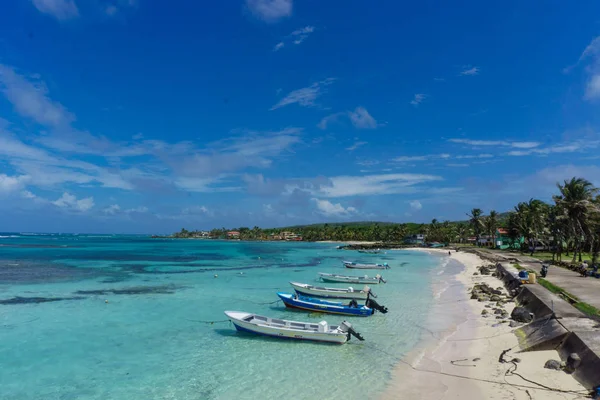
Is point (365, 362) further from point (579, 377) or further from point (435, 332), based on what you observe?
point (579, 377)

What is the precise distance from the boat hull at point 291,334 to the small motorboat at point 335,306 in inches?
224

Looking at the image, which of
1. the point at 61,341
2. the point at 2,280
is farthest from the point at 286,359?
the point at 2,280

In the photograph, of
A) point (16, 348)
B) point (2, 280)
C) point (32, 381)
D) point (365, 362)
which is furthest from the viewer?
point (2, 280)

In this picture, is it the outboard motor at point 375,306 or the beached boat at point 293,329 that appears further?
the outboard motor at point 375,306

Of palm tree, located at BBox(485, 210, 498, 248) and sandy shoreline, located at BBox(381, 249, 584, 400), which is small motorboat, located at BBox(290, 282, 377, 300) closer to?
sandy shoreline, located at BBox(381, 249, 584, 400)

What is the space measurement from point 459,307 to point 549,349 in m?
10.9

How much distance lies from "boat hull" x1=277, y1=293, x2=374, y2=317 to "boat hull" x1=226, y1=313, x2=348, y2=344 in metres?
5.66

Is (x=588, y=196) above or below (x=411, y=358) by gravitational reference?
above

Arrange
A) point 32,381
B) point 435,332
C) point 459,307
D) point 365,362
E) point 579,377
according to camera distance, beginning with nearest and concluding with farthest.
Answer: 1. point 579,377
2. point 32,381
3. point 365,362
4. point 435,332
5. point 459,307

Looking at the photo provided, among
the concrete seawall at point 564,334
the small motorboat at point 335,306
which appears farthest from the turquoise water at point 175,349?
the concrete seawall at point 564,334

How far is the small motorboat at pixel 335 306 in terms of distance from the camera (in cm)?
2345

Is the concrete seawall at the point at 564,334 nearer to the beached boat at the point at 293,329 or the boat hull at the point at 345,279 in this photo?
the beached boat at the point at 293,329

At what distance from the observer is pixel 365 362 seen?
1578 cm

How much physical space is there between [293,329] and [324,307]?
6412 millimetres
